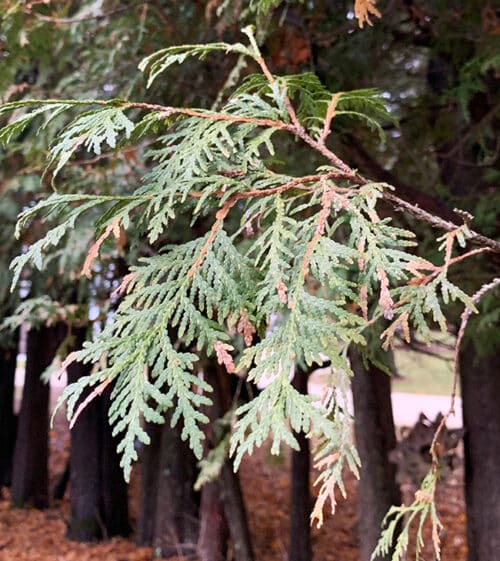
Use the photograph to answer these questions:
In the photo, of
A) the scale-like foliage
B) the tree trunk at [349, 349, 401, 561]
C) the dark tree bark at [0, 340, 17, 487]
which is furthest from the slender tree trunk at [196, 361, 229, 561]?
the dark tree bark at [0, 340, 17, 487]

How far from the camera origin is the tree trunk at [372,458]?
417cm

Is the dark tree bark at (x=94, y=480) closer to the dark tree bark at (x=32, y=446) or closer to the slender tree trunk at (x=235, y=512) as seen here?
the dark tree bark at (x=32, y=446)

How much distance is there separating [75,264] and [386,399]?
2.51 meters

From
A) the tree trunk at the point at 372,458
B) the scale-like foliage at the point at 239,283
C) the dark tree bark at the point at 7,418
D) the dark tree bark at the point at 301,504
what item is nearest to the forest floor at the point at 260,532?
the dark tree bark at the point at 301,504

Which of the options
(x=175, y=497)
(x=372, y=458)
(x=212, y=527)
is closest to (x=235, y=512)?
(x=212, y=527)

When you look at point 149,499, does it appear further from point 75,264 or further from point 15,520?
point 75,264

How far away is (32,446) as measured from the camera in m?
7.15

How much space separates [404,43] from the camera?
3848 millimetres

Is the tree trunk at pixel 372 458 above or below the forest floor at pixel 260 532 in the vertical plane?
above

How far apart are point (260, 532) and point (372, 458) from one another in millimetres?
2744

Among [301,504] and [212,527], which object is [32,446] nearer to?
[212,527]

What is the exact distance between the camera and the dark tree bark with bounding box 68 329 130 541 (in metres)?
6.19

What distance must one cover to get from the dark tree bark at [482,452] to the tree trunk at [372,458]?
56 centimetres

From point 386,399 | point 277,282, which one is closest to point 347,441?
point 277,282
